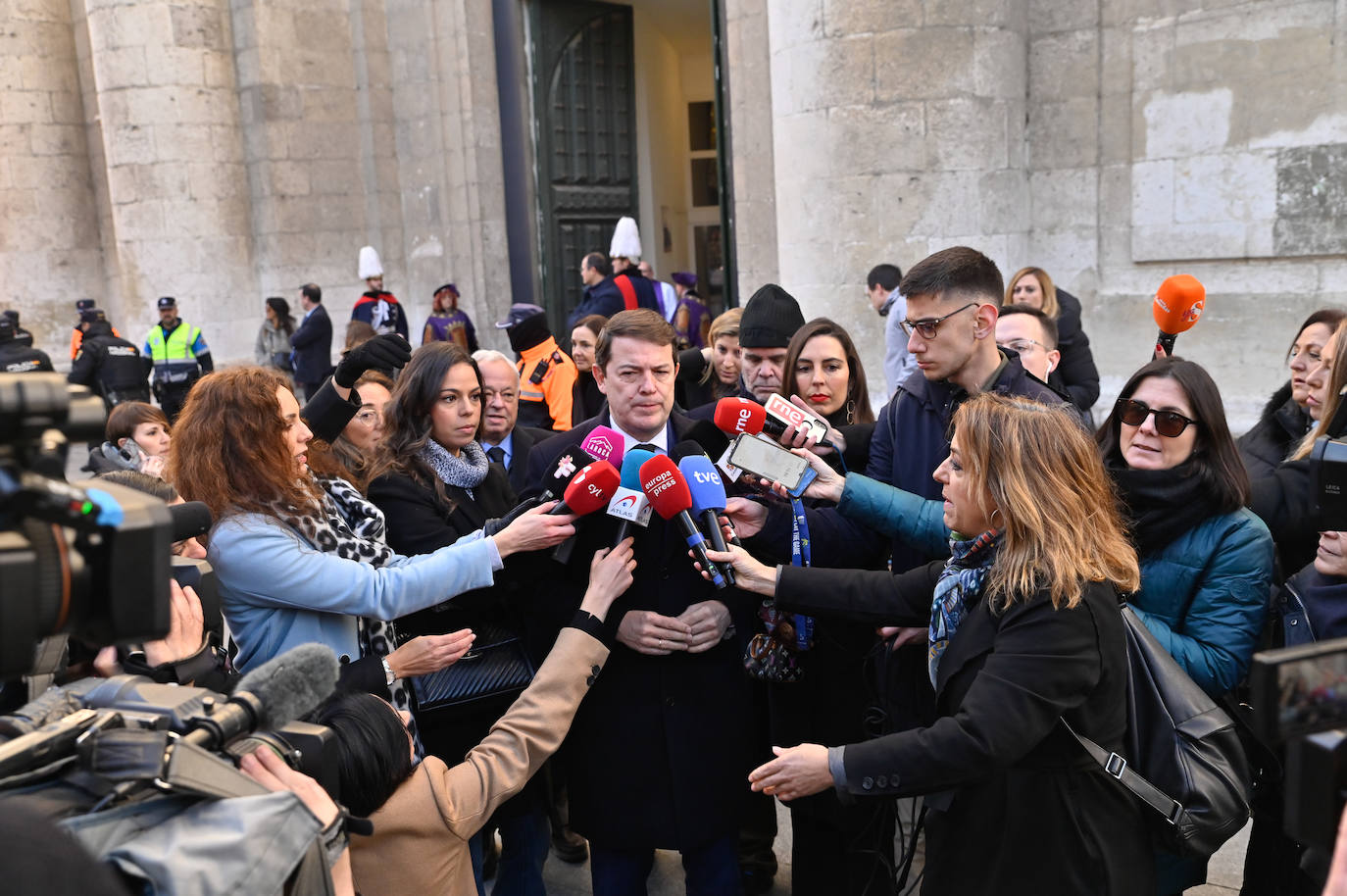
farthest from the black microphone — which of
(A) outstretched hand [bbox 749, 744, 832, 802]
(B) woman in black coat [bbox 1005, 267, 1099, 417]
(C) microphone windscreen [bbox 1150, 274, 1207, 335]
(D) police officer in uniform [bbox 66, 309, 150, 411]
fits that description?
(D) police officer in uniform [bbox 66, 309, 150, 411]

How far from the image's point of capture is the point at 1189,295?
12.5 feet

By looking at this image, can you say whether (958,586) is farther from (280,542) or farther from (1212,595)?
(280,542)

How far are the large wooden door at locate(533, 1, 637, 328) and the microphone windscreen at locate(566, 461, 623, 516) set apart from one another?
31.2ft

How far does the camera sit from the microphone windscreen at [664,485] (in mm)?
2602

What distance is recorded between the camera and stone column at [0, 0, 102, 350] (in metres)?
14.2

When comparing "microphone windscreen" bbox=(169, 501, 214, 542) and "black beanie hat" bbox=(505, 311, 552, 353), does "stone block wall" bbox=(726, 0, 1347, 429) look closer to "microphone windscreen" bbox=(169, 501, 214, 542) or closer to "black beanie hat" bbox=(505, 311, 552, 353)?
"black beanie hat" bbox=(505, 311, 552, 353)

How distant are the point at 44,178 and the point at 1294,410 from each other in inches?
602

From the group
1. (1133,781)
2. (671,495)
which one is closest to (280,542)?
(671,495)

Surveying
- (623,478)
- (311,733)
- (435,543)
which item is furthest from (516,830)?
(311,733)

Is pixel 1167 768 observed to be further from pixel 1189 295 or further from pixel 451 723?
pixel 1189 295

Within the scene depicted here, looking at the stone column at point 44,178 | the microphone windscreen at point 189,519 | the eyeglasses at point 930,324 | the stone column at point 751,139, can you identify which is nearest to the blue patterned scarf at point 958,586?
the eyeglasses at point 930,324

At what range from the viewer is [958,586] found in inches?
92.2

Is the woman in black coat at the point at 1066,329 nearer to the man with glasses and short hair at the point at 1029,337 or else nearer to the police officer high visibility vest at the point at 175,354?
the man with glasses and short hair at the point at 1029,337

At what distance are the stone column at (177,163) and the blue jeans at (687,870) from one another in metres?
10.7
